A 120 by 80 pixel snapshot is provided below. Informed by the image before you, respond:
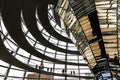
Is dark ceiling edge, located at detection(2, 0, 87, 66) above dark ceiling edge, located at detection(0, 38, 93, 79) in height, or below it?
above

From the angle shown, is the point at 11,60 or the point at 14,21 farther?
the point at 11,60

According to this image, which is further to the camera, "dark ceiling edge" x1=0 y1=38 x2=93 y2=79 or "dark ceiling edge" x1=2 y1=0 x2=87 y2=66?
"dark ceiling edge" x1=0 y1=38 x2=93 y2=79

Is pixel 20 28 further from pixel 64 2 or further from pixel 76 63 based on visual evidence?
pixel 76 63

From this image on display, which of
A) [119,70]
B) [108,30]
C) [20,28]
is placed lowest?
[119,70]

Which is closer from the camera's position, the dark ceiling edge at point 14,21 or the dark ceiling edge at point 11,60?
the dark ceiling edge at point 14,21

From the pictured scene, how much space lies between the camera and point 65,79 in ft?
119

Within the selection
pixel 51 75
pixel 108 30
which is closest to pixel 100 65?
pixel 108 30

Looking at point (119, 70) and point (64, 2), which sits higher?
point (64, 2)

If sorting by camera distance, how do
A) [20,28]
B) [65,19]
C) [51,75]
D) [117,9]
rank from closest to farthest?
[117,9] → [65,19] → [20,28] → [51,75]

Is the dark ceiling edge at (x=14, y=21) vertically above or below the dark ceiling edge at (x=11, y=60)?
above

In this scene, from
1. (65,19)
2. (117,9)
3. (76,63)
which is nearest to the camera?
(117,9)

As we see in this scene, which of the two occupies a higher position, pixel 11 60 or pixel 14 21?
pixel 14 21

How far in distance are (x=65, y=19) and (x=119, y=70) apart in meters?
7.21

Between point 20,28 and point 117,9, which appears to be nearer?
point 117,9
